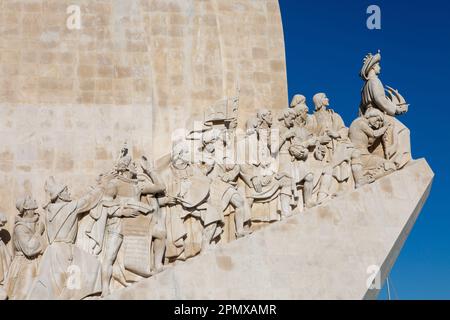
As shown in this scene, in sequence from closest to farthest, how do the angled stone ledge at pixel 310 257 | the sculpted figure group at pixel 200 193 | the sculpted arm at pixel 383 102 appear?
the angled stone ledge at pixel 310 257 → the sculpted figure group at pixel 200 193 → the sculpted arm at pixel 383 102

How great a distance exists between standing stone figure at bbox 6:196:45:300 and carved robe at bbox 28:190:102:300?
0.27m

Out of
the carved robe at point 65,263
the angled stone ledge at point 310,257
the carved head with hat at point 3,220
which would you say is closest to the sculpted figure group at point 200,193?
the carved robe at point 65,263

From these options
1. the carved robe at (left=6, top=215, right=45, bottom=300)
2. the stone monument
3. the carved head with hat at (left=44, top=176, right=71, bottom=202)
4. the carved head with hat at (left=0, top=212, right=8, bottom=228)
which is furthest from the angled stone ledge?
the carved head with hat at (left=0, top=212, right=8, bottom=228)

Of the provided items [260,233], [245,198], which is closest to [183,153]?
[245,198]

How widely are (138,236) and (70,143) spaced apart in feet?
7.07

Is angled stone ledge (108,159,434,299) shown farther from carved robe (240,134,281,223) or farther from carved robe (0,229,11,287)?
carved robe (0,229,11,287)

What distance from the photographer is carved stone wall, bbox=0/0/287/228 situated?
14.2 m

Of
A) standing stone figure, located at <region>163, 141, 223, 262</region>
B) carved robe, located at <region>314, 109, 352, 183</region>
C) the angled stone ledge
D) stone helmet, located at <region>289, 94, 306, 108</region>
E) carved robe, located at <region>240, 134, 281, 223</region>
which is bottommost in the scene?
the angled stone ledge

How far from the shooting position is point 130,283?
12711mm

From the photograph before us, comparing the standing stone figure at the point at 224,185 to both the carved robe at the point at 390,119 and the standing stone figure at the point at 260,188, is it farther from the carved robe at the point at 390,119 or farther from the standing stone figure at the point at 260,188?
the carved robe at the point at 390,119

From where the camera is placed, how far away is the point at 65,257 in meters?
12.3

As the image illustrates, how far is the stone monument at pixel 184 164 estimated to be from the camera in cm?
1227

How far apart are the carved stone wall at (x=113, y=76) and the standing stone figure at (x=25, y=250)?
0.91 metres
